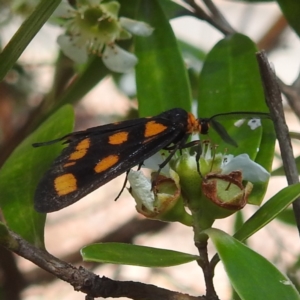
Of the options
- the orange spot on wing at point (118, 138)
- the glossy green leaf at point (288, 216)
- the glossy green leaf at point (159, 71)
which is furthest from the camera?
the glossy green leaf at point (288, 216)

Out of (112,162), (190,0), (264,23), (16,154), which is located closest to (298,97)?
(190,0)

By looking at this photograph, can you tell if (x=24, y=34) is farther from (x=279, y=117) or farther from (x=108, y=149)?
(x=279, y=117)

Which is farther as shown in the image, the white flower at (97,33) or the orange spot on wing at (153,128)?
the white flower at (97,33)

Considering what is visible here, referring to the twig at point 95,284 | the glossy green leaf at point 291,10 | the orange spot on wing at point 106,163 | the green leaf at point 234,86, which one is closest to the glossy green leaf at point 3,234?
the twig at point 95,284

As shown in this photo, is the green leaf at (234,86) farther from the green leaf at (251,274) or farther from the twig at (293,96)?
the green leaf at (251,274)

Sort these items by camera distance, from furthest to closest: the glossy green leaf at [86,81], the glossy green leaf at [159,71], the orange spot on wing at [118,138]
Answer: the glossy green leaf at [86,81], the glossy green leaf at [159,71], the orange spot on wing at [118,138]

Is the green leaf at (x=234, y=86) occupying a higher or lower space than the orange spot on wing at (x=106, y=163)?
higher

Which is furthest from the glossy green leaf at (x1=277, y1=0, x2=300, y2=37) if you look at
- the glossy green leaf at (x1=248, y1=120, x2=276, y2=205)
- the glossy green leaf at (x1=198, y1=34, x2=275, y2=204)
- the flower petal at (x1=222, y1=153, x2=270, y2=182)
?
the flower petal at (x1=222, y1=153, x2=270, y2=182)

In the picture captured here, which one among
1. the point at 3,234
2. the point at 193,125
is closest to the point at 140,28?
the point at 193,125

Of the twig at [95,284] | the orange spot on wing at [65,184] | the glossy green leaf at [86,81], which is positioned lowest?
the twig at [95,284]
